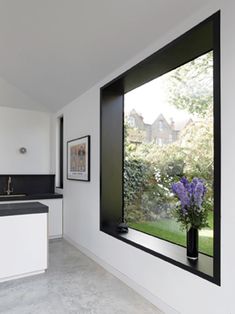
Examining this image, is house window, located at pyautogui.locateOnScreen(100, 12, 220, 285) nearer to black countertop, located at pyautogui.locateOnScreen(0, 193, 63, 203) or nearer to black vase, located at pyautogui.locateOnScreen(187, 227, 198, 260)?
black vase, located at pyautogui.locateOnScreen(187, 227, 198, 260)

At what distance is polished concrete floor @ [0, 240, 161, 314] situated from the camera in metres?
2.31

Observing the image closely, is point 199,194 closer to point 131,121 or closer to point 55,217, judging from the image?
point 131,121

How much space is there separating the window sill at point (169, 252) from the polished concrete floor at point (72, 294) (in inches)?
19.5

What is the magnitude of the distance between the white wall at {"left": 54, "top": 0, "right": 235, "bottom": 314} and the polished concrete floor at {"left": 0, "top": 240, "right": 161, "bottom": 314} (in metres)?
0.17

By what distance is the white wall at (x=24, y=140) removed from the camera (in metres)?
4.98

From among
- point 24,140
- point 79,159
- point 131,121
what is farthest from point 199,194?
point 24,140

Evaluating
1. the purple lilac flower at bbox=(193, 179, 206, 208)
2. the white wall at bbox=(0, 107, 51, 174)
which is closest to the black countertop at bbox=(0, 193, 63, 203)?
the white wall at bbox=(0, 107, 51, 174)

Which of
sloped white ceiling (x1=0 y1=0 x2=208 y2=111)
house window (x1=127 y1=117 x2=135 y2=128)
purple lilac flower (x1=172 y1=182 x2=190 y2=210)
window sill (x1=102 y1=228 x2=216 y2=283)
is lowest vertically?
window sill (x1=102 y1=228 x2=216 y2=283)

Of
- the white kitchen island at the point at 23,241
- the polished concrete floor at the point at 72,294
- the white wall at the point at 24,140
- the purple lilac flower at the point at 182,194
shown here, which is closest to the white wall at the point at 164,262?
the polished concrete floor at the point at 72,294

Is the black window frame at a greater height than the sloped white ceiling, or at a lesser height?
lesser

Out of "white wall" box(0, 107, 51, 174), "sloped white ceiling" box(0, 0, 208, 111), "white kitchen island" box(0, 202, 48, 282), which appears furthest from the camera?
"white wall" box(0, 107, 51, 174)

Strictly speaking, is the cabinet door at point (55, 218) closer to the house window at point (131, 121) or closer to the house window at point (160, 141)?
the house window at point (131, 121)

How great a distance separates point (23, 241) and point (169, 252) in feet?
5.73

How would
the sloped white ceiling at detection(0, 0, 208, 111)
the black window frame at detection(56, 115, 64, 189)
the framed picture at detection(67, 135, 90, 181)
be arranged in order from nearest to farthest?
the sloped white ceiling at detection(0, 0, 208, 111), the framed picture at detection(67, 135, 90, 181), the black window frame at detection(56, 115, 64, 189)
